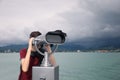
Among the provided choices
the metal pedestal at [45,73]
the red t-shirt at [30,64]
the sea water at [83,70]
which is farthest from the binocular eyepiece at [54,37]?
the sea water at [83,70]

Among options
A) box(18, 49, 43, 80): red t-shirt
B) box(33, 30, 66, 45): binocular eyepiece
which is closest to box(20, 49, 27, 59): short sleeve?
box(18, 49, 43, 80): red t-shirt

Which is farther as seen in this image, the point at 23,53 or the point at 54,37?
the point at 23,53

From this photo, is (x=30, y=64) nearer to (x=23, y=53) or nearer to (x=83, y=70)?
(x=23, y=53)

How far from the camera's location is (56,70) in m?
1.54

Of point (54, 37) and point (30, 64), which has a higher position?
point (54, 37)

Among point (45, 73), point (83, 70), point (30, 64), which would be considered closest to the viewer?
point (45, 73)

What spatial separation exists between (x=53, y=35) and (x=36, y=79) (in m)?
0.20

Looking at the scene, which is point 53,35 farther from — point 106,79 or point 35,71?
point 106,79

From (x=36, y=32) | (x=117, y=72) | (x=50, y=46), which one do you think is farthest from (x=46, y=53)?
(x=117, y=72)

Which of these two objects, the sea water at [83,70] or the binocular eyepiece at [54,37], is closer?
the binocular eyepiece at [54,37]

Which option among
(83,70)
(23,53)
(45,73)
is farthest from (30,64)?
(83,70)

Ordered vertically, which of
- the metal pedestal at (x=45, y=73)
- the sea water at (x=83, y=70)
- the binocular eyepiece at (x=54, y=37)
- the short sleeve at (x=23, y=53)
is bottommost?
the sea water at (x=83, y=70)

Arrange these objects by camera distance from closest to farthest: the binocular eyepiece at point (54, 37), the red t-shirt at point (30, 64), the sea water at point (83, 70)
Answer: the binocular eyepiece at point (54, 37) < the red t-shirt at point (30, 64) < the sea water at point (83, 70)

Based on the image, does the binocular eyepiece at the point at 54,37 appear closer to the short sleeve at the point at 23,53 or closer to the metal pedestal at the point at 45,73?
the metal pedestal at the point at 45,73
